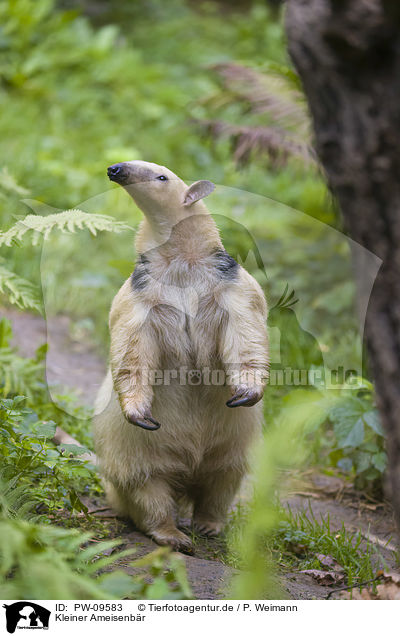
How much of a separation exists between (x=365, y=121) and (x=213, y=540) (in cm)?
239

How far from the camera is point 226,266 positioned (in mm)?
3182

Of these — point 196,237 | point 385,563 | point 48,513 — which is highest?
point 196,237

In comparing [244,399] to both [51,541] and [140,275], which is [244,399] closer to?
[140,275]

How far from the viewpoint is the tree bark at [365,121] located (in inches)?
71.3

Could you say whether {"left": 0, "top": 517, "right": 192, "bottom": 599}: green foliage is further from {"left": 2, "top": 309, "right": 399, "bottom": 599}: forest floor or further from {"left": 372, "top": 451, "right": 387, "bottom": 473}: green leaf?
{"left": 372, "top": 451, "right": 387, "bottom": 473}: green leaf

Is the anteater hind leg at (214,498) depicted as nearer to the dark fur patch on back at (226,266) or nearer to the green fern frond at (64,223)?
the dark fur patch on back at (226,266)

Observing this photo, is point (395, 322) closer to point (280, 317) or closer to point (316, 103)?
point (316, 103)

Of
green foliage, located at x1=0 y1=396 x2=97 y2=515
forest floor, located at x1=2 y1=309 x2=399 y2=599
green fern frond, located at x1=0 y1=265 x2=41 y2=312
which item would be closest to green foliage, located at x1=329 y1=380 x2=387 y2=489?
forest floor, located at x1=2 y1=309 x2=399 y2=599

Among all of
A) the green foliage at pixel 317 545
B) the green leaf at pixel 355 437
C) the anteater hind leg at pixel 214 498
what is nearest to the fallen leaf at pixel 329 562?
the green foliage at pixel 317 545

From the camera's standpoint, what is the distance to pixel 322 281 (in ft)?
21.4

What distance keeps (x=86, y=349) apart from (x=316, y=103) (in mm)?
4253

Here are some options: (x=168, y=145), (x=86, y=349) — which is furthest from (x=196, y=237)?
(x=168, y=145)

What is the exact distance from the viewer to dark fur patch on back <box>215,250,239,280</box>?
10.4ft
